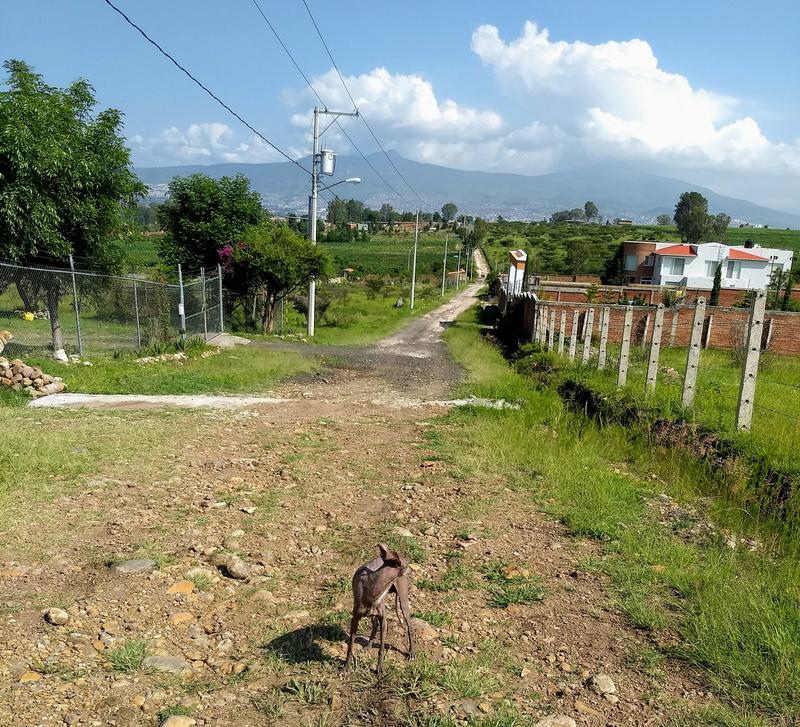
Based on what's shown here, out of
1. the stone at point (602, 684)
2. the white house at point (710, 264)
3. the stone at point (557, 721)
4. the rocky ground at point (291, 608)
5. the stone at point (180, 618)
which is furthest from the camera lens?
the white house at point (710, 264)

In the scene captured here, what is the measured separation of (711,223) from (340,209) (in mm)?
87300

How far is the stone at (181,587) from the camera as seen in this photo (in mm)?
4012

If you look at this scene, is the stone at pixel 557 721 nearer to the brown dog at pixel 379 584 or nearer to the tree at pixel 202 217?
the brown dog at pixel 379 584

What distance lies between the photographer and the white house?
193 ft

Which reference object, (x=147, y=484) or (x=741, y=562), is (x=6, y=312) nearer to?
(x=147, y=484)

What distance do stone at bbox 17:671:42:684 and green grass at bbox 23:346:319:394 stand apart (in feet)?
27.3

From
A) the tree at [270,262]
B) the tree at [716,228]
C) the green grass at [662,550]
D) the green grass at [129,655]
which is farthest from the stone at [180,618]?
the tree at [716,228]

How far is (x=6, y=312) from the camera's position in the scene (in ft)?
55.4

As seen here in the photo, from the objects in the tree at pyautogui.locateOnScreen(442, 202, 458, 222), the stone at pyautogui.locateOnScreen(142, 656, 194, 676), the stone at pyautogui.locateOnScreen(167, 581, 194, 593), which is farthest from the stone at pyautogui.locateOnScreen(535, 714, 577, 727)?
the tree at pyautogui.locateOnScreen(442, 202, 458, 222)

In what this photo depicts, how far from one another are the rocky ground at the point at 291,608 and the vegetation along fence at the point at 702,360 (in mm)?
3150

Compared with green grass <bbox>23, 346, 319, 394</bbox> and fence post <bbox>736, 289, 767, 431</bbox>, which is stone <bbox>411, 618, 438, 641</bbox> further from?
green grass <bbox>23, 346, 319, 394</bbox>

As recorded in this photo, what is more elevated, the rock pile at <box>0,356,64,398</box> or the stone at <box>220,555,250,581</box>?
the stone at <box>220,555,250,581</box>

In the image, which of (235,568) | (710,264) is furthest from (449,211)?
(235,568)

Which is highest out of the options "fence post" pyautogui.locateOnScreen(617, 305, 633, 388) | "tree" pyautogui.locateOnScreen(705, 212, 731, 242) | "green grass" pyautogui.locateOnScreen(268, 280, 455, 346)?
"tree" pyautogui.locateOnScreen(705, 212, 731, 242)
